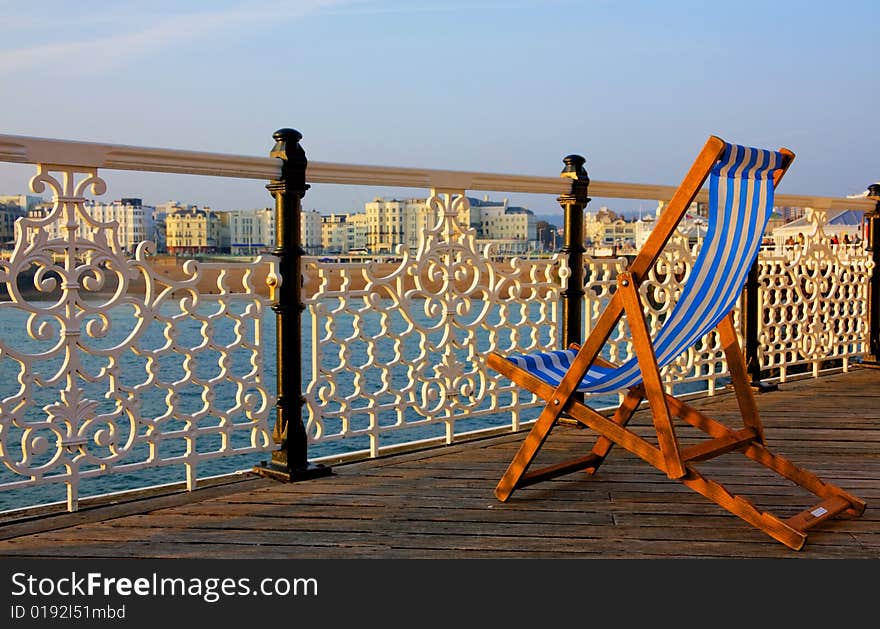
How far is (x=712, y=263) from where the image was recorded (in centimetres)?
279

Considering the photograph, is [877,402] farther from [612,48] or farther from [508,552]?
[612,48]

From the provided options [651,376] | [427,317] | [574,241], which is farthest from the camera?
[574,241]

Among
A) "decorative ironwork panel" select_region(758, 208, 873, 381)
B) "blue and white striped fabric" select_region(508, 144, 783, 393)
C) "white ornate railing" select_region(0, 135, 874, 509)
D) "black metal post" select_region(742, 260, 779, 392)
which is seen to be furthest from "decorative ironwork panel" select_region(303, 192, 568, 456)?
"decorative ironwork panel" select_region(758, 208, 873, 381)

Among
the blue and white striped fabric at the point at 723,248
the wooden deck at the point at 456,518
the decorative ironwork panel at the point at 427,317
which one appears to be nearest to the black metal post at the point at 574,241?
the decorative ironwork panel at the point at 427,317

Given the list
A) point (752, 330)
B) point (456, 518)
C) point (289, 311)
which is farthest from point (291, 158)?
point (752, 330)

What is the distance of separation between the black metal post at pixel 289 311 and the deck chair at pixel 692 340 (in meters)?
0.79

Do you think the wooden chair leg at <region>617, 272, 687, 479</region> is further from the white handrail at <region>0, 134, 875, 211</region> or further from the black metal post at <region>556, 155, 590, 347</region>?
the black metal post at <region>556, 155, 590, 347</region>

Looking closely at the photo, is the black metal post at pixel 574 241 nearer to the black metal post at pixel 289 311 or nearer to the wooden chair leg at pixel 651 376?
the black metal post at pixel 289 311

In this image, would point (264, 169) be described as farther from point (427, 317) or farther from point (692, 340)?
point (692, 340)

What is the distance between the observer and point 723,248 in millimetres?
2799

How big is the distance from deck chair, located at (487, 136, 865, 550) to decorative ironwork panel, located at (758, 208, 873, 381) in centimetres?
270

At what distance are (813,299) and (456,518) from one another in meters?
3.92

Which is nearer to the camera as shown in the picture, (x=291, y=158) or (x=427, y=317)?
(x=291, y=158)

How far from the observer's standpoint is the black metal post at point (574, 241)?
14.4 feet
